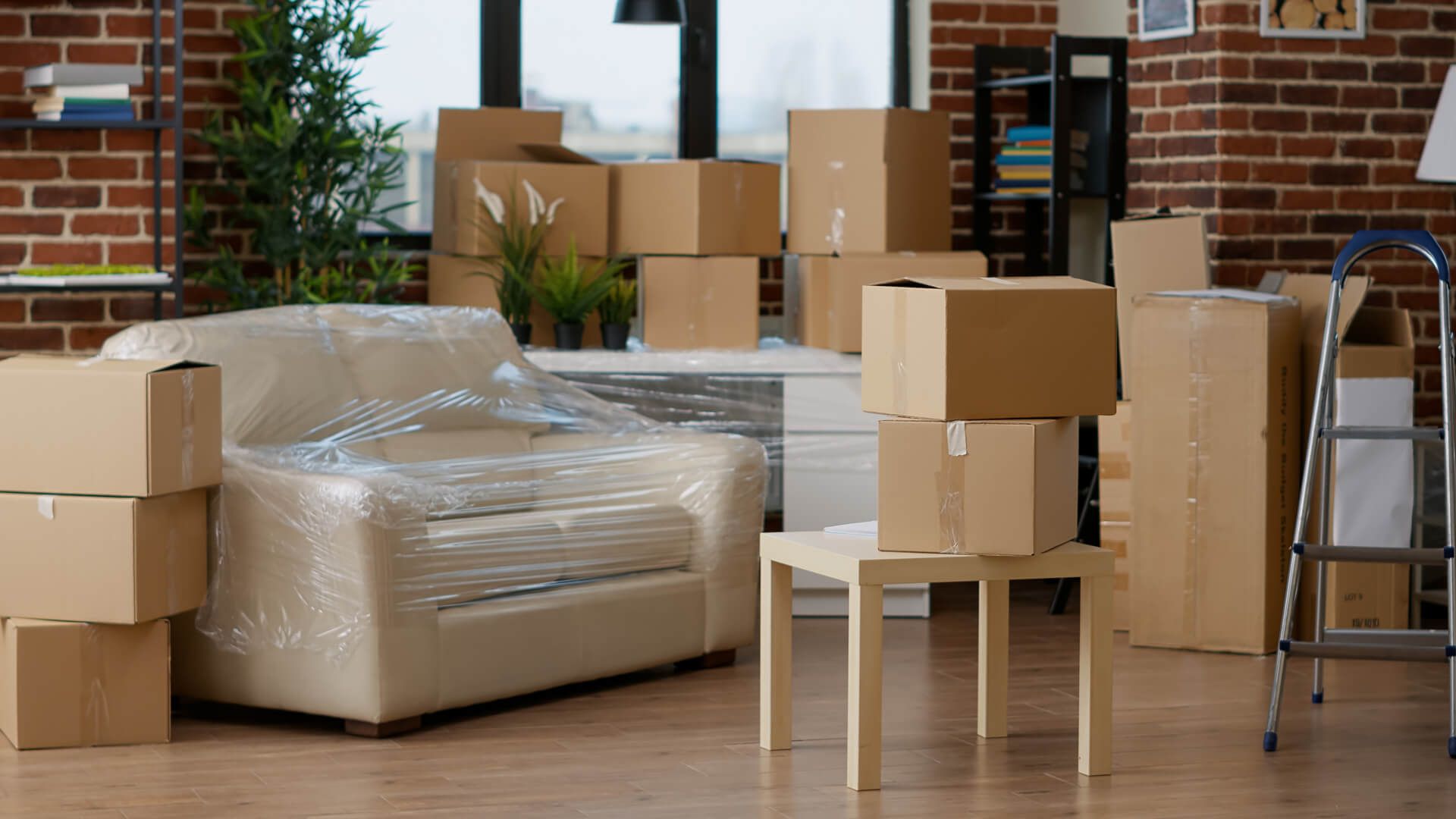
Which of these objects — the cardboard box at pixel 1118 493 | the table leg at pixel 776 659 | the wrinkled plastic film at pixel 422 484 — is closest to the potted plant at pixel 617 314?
the wrinkled plastic film at pixel 422 484

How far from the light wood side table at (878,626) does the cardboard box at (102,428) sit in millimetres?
1108

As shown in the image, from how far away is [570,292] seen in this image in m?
4.72

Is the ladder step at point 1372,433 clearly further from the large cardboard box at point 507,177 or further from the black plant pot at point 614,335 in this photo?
the large cardboard box at point 507,177

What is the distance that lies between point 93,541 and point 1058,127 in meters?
2.77

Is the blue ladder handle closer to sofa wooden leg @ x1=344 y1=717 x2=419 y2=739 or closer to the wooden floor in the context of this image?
the wooden floor

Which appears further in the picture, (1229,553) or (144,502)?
(1229,553)

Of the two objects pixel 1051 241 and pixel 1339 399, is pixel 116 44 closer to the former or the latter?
pixel 1051 241

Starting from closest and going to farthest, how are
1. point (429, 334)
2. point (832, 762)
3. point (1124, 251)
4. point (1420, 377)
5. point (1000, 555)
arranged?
point (1000, 555) → point (832, 762) → point (429, 334) → point (1124, 251) → point (1420, 377)

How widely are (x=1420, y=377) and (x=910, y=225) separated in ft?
4.85

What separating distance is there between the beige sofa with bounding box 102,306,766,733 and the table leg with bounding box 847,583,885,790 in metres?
0.87

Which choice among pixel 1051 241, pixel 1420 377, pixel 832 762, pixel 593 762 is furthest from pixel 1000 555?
pixel 1420 377

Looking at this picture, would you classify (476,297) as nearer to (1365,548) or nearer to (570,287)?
(570,287)

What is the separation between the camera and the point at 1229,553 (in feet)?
14.1

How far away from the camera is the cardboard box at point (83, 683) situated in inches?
132
